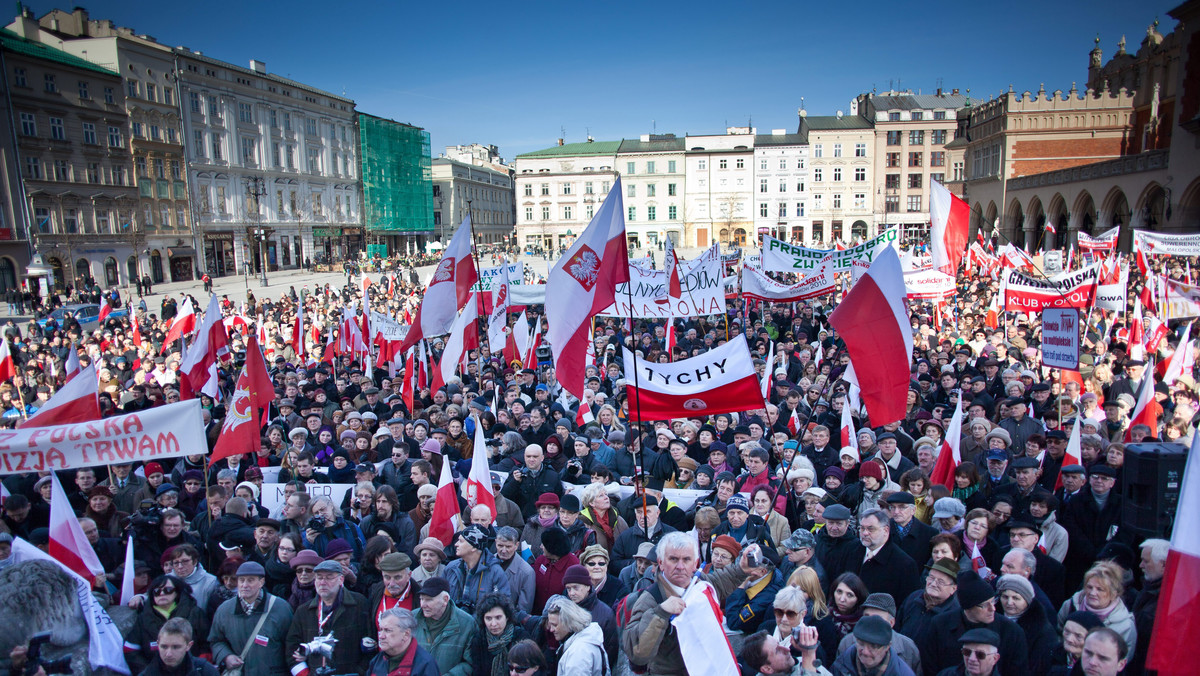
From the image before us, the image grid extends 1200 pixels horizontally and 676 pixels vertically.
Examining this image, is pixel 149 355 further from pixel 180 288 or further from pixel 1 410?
pixel 180 288

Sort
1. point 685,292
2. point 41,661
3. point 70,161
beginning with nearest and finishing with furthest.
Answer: point 41,661, point 685,292, point 70,161

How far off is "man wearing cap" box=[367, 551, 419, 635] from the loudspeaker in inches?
176

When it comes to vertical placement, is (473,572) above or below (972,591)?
below

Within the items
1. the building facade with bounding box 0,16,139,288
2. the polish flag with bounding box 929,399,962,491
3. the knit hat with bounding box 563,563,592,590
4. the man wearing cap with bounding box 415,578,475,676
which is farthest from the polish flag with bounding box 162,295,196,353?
the building facade with bounding box 0,16,139,288

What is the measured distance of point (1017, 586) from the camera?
3.80 m

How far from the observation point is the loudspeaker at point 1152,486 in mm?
4113

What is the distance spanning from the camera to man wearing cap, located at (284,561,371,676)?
4336mm

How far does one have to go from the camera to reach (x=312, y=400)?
11.1 metres

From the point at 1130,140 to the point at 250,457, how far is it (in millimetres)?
57382

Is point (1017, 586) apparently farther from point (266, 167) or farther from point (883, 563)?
point (266, 167)

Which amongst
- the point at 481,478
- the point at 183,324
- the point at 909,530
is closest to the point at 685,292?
the point at 481,478

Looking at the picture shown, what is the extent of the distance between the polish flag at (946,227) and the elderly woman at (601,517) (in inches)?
334

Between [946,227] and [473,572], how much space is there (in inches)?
396

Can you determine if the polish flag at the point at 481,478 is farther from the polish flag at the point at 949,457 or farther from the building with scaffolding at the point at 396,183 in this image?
the building with scaffolding at the point at 396,183
